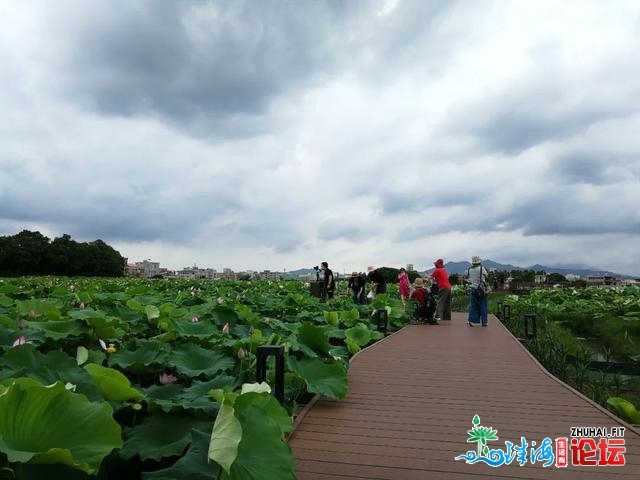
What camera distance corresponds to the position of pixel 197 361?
303 centimetres

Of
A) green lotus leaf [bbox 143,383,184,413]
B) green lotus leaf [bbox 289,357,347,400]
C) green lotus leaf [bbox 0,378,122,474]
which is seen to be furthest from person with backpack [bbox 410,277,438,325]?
green lotus leaf [bbox 0,378,122,474]

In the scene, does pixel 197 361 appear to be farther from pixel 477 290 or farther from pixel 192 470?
pixel 477 290

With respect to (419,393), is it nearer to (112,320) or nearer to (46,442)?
(112,320)

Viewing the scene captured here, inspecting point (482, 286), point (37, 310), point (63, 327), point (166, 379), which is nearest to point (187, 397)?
point (166, 379)

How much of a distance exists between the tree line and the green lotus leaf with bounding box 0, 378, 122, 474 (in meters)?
36.9

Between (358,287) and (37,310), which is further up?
(358,287)

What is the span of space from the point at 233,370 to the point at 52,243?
39535 mm

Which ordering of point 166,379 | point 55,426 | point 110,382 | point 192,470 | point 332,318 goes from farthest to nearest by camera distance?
point 332,318, point 166,379, point 110,382, point 192,470, point 55,426

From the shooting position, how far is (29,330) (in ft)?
10.3

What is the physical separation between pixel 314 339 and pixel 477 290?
6.65 metres

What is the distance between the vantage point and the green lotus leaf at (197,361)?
2.88 metres

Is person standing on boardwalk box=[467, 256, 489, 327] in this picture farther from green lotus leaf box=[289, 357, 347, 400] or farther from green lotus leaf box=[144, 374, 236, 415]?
green lotus leaf box=[144, 374, 236, 415]

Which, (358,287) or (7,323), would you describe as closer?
(7,323)

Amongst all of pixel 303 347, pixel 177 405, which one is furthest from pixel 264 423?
pixel 303 347
